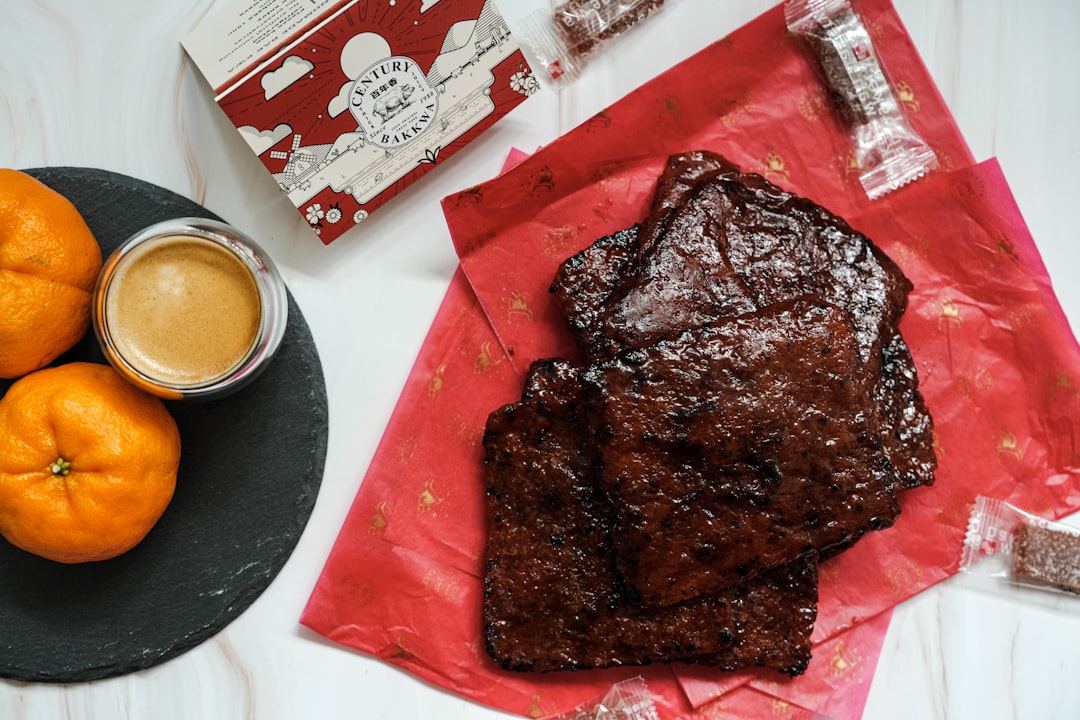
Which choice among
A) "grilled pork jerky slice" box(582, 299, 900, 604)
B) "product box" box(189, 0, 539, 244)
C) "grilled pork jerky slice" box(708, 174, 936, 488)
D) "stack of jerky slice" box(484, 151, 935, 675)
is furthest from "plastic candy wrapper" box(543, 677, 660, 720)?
"product box" box(189, 0, 539, 244)

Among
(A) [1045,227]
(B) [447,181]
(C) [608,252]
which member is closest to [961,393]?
(A) [1045,227]

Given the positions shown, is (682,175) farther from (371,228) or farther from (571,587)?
(571,587)

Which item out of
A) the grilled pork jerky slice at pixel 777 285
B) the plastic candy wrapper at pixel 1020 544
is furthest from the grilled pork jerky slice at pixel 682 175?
the plastic candy wrapper at pixel 1020 544

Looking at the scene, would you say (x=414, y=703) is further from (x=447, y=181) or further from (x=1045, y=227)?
(x=1045, y=227)

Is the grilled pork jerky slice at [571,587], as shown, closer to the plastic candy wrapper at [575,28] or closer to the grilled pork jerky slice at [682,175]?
the grilled pork jerky slice at [682,175]

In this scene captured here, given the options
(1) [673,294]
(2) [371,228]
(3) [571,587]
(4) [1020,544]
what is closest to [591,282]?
(1) [673,294]

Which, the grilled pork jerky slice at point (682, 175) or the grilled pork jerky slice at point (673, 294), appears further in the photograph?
the grilled pork jerky slice at point (682, 175)

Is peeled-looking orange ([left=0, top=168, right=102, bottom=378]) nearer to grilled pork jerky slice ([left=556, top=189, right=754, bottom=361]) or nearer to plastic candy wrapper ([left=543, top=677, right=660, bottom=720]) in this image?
grilled pork jerky slice ([left=556, top=189, right=754, bottom=361])
